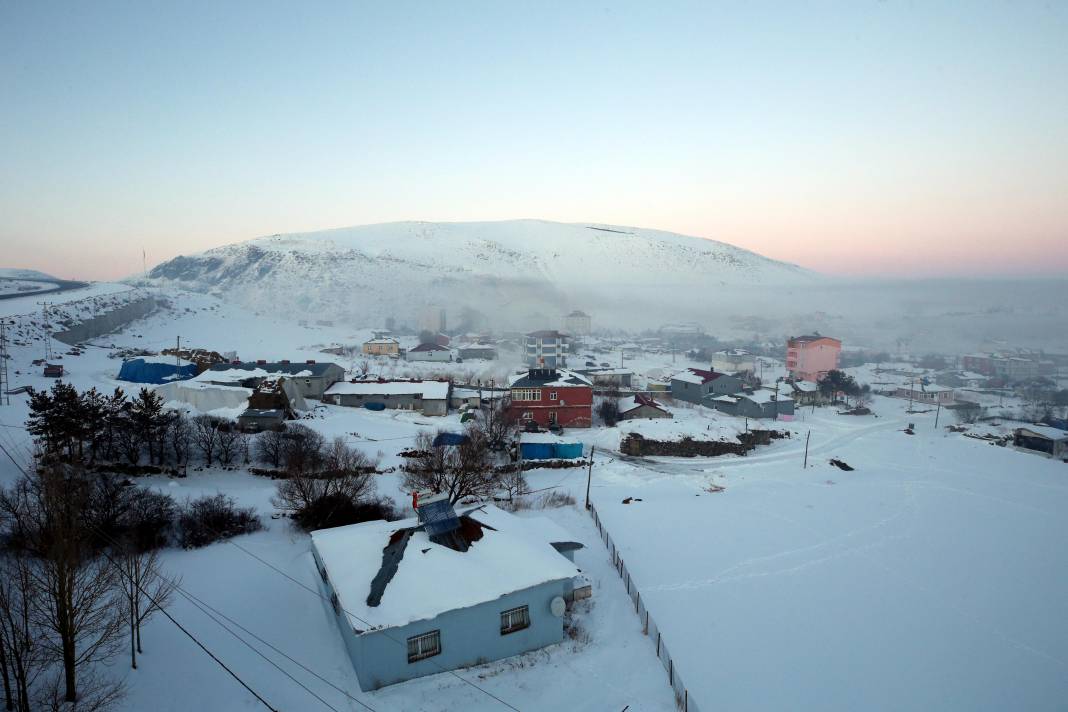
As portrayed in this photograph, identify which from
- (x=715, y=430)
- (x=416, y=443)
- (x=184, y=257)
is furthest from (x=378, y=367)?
(x=184, y=257)

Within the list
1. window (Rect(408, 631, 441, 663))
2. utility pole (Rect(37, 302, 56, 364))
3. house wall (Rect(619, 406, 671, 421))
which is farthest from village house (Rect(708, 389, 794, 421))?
utility pole (Rect(37, 302, 56, 364))

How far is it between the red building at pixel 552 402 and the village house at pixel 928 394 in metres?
31.8

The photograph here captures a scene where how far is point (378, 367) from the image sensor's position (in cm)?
4381

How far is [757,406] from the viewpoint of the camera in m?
33.8

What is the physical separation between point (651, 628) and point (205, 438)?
15.3 m

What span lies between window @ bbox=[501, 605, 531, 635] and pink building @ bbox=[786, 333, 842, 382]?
166 feet

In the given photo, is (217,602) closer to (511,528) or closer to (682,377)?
(511,528)

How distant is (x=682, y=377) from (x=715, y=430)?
12988 mm

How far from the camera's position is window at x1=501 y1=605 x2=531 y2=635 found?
874 centimetres

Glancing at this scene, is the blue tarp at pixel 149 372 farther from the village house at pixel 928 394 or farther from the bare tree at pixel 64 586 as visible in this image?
the village house at pixel 928 394

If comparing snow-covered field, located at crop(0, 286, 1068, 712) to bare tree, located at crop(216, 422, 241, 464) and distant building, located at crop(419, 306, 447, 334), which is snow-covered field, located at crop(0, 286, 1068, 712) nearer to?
bare tree, located at crop(216, 422, 241, 464)

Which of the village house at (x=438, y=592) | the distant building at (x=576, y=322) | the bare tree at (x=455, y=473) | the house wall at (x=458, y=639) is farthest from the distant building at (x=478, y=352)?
the house wall at (x=458, y=639)

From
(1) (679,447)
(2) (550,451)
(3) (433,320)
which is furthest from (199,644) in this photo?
(3) (433,320)

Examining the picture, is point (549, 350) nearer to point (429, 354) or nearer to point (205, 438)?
point (429, 354)
